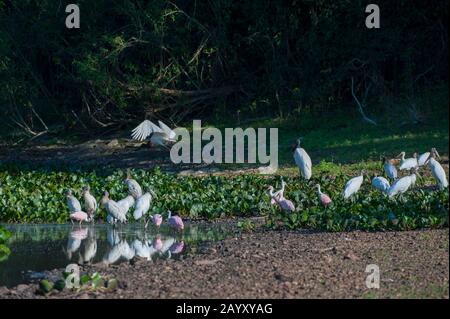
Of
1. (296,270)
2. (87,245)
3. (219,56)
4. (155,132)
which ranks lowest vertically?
(87,245)

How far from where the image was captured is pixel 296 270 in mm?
11359

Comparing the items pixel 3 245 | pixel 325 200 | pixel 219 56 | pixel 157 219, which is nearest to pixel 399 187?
pixel 325 200

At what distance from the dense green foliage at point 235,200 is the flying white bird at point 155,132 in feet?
6.81

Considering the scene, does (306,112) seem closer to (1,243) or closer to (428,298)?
(1,243)

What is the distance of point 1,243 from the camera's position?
47.4ft

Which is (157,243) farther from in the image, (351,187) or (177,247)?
(351,187)

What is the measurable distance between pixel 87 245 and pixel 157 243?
0.98 meters

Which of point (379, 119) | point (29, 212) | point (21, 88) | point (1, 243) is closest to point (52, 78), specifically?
point (21, 88)

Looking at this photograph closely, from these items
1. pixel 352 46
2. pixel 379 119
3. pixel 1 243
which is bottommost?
pixel 1 243

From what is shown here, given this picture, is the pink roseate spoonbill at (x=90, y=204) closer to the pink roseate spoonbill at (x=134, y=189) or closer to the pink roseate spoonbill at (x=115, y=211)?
the pink roseate spoonbill at (x=115, y=211)

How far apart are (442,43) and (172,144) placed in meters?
7.01

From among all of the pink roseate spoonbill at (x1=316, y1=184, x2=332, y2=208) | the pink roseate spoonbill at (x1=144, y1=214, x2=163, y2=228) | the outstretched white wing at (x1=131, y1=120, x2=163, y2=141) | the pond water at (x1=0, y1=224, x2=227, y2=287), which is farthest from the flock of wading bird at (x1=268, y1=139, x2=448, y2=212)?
the outstretched white wing at (x1=131, y1=120, x2=163, y2=141)

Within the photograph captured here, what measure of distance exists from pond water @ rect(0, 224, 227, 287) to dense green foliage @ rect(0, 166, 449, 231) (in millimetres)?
746

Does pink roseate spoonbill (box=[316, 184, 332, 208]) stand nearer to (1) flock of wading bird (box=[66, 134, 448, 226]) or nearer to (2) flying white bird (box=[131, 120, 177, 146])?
(1) flock of wading bird (box=[66, 134, 448, 226])
